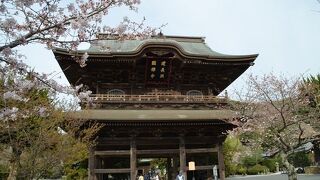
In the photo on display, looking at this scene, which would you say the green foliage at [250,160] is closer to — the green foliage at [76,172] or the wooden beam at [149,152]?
the wooden beam at [149,152]

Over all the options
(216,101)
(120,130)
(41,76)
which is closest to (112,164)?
(120,130)

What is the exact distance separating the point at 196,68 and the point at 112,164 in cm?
882

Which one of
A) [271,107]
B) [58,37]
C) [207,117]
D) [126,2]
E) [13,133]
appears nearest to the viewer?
[58,37]

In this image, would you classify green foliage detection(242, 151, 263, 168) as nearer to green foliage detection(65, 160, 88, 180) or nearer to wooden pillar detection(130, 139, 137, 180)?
green foliage detection(65, 160, 88, 180)

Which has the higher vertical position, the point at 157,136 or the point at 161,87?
the point at 161,87

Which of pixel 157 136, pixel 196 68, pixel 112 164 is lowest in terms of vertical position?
pixel 112 164

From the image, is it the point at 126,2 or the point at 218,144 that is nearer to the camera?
the point at 126,2

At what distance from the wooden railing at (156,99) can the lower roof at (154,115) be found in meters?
0.65

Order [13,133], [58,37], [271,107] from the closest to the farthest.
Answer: [58,37] < [13,133] < [271,107]

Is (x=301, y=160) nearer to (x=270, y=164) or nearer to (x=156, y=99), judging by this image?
(x=270, y=164)

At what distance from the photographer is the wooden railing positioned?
21422mm

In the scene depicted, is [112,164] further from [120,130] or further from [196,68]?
[196,68]

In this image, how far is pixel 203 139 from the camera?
21984 millimetres

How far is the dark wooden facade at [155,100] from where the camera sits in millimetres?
20484
